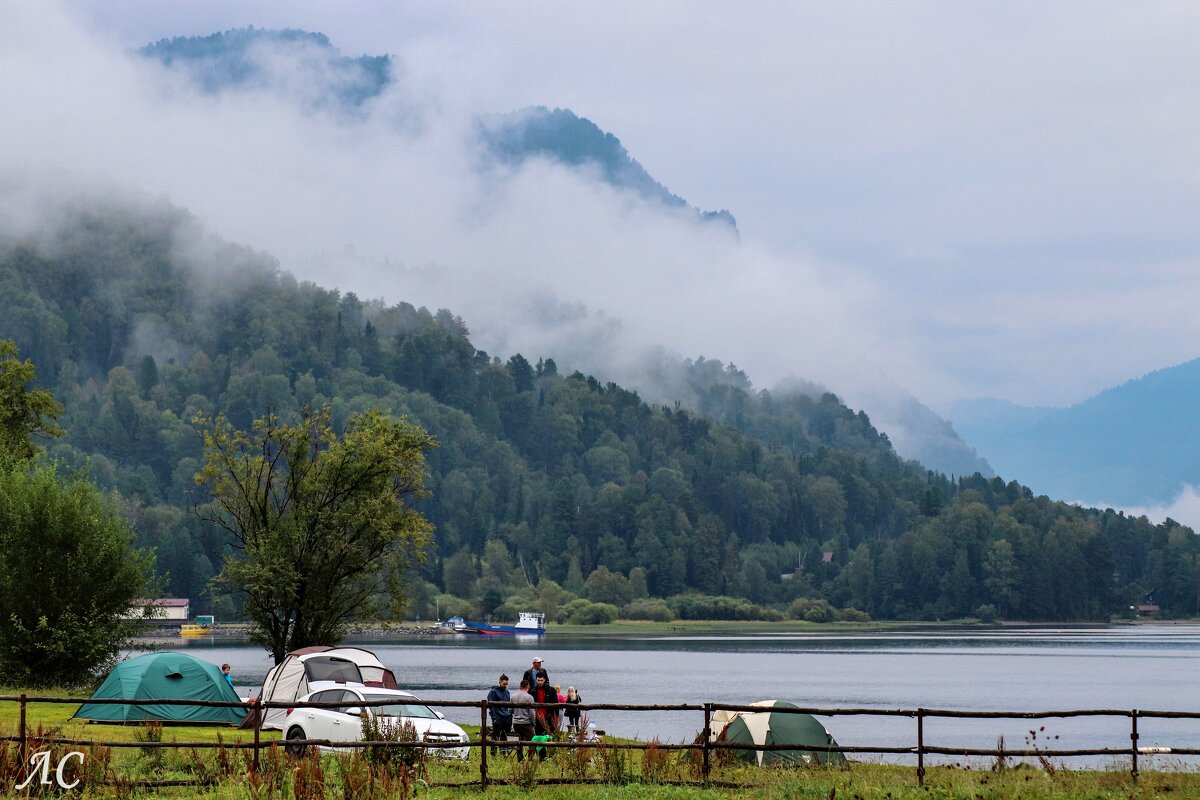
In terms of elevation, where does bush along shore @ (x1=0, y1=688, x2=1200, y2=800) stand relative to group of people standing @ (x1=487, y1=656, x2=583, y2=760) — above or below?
below

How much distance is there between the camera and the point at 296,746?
84.7 ft

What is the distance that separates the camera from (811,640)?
18988cm

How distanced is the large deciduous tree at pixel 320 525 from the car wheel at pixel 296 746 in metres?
24.3

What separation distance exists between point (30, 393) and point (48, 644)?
734 inches

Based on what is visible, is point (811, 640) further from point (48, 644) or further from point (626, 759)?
point (626, 759)

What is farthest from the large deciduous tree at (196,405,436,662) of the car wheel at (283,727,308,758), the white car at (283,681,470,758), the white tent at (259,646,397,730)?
the car wheel at (283,727,308,758)

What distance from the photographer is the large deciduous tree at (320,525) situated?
189 ft

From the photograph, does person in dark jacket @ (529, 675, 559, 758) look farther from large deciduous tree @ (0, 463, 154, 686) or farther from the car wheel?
large deciduous tree @ (0, 463, 154, 686)

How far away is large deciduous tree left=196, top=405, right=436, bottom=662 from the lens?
57.7 m

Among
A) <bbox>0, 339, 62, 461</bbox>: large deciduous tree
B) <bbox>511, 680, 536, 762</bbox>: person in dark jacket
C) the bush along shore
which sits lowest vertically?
the bush along shore

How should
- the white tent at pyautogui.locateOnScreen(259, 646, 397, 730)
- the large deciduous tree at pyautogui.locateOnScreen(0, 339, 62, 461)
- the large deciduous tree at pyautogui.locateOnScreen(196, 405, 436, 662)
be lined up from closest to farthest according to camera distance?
the white tent at pyautogui.locateOnScreen(259, 646, 397, 730), the large deciduous tree at pyautogui.locateOnScreen(196, 405, 436, 662), the large deciduous tree at pyautogui.locateOnScreen(0, 339, 62, 461)
